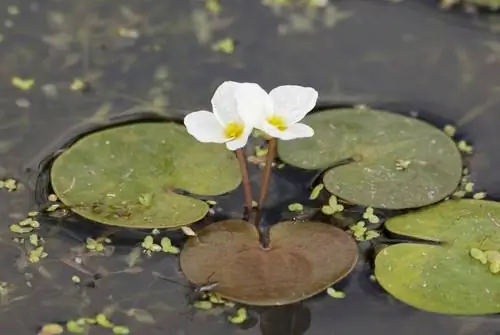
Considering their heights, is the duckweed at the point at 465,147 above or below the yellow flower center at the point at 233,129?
below

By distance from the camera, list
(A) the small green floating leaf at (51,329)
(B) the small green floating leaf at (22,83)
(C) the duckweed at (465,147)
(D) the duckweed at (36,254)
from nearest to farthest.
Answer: (A) the small green floating leaf at (51,329), (D) the duckweed at (36,254), (C) the duckweed at (465,147), (B) the small green floating leaf at (22,83)

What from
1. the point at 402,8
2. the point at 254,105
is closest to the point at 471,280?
the point at 254,105

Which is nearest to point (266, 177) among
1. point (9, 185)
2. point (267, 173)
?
point (267, 173)

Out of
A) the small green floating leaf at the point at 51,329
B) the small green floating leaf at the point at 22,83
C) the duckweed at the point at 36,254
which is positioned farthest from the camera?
the small green floating leaf at the point at 22,83

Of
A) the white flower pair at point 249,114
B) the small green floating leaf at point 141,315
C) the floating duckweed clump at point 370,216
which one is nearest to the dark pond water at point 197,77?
the small green floating leaf at point 141,315

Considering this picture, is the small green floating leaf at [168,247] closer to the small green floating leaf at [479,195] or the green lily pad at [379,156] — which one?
the green lily pad at [379,156]

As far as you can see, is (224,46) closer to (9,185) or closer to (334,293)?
(9,185)
